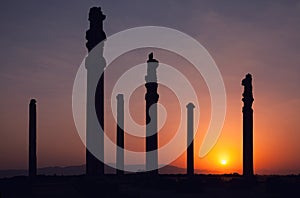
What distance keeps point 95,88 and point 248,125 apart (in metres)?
10.4

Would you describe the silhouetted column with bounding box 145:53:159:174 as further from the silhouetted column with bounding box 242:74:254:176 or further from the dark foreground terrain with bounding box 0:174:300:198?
the silhouetted column with bounding box 242:74:254:176

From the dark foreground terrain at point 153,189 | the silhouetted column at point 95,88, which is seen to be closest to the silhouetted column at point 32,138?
the dark foreground terrain at point 153,189

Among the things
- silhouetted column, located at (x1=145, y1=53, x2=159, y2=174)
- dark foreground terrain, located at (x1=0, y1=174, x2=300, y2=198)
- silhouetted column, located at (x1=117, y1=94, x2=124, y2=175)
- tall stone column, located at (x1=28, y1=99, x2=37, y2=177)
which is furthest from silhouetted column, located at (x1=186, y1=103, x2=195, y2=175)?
tall stone column, located at (x1=28, y1=99, x2=37, y2=177)

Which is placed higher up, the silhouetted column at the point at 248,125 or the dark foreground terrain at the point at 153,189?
the silhouetted column at the point at 248,125

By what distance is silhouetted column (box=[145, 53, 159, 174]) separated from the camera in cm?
2691

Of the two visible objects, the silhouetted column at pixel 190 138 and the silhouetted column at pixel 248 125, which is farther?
the silhouetted column at pixel 190 138

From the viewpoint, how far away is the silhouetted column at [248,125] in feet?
91.6

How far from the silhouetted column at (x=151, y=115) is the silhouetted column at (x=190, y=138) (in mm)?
4408

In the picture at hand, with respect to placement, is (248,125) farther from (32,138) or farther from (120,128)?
(32,138)

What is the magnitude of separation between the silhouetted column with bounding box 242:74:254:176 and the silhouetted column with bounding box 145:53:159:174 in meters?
4.20

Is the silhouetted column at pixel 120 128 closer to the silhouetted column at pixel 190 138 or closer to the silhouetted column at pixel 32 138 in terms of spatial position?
the silhouetted column at pixel 190 138

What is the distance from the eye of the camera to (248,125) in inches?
1101

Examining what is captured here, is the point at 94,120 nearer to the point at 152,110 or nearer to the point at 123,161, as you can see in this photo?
the point at 152,110

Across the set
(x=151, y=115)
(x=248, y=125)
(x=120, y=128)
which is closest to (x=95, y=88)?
(x=151, y=115)
